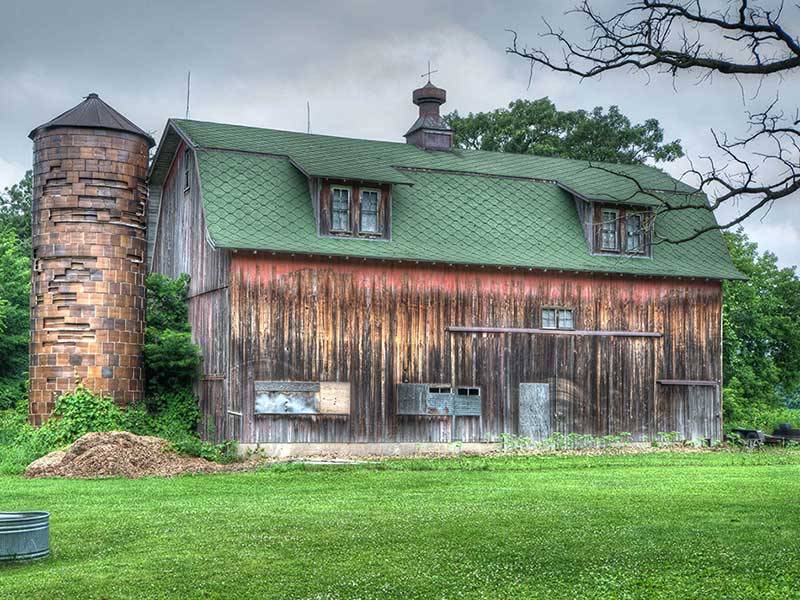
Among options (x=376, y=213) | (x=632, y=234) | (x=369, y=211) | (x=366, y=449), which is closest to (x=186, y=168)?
(x=369, y=211)

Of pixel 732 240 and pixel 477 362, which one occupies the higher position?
pixel 732 240

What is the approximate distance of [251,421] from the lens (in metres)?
28.8

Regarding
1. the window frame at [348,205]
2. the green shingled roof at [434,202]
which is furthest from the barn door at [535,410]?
the window frame at [348,205]

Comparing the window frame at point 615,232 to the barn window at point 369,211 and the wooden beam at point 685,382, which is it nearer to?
the wooden beam at point 685,382

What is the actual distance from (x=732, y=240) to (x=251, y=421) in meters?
33.6

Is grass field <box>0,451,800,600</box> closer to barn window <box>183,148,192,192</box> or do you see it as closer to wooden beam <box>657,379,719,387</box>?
wooden beam <box>657,379,719,387</box>

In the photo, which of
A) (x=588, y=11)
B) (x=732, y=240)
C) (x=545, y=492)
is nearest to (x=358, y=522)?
(x=545, y=492)

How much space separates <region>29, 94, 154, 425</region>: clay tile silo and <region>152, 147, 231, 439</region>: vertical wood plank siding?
1.90m

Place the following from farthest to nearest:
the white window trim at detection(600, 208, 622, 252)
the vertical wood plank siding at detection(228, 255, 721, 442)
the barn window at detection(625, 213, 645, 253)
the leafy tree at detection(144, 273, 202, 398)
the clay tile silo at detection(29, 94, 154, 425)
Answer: the barn window at detection(625, 213, 645, 253), the white window trim at detection(600, 208, 622, 252), the leafy tree at detection(144, 273, 202, 398), the clay tile silo at detection(29, 94, 154, 425), the vertical wood plank siding at detection(228, 255, 721, 442)

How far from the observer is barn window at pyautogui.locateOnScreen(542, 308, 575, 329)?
3306 centimetres

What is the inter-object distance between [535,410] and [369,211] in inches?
299

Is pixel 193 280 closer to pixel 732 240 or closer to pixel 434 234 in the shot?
pixel 434 234

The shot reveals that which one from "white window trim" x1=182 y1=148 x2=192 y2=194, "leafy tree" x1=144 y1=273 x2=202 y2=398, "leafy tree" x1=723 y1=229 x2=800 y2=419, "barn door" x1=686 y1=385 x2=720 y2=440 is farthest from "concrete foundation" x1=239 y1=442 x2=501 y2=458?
"leafy tree" x1=723 y1=229 x2=800 y2=419

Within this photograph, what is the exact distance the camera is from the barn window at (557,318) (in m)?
33.1
